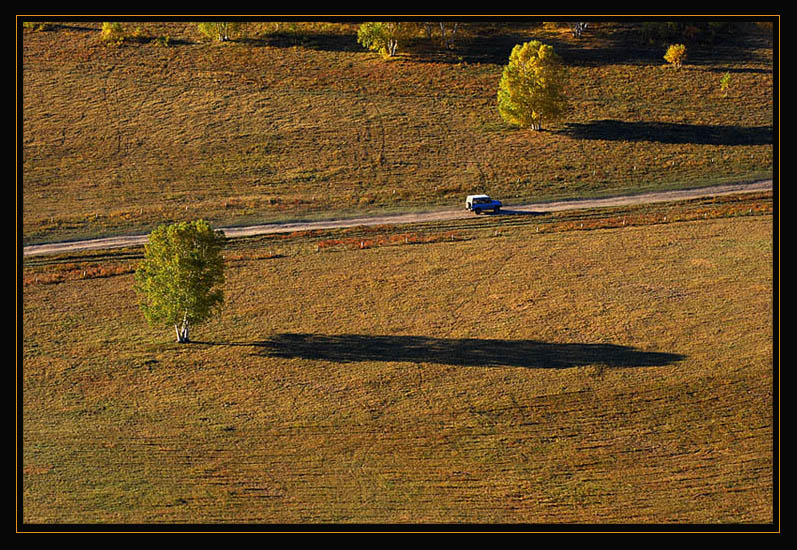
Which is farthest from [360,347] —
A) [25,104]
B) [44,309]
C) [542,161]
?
[25,104]

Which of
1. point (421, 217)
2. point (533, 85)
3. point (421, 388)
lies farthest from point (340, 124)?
point (421, 388)

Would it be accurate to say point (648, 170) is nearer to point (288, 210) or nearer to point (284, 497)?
point (288, 210)

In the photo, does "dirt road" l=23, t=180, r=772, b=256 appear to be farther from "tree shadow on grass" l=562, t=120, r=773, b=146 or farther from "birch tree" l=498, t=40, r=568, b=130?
"birch tree" l=498, t=40, r=568, b=130

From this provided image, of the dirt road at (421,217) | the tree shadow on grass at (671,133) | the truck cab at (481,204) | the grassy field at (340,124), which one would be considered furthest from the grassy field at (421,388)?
the tree shadow on grass at (671,133)

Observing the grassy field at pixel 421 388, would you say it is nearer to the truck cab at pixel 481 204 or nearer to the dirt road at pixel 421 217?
the dirt road at pixel 421 217

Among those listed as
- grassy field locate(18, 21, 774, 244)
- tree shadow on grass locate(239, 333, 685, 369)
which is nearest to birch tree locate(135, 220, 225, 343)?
tree shadow on grass locate(239, 333, 685, 369)
